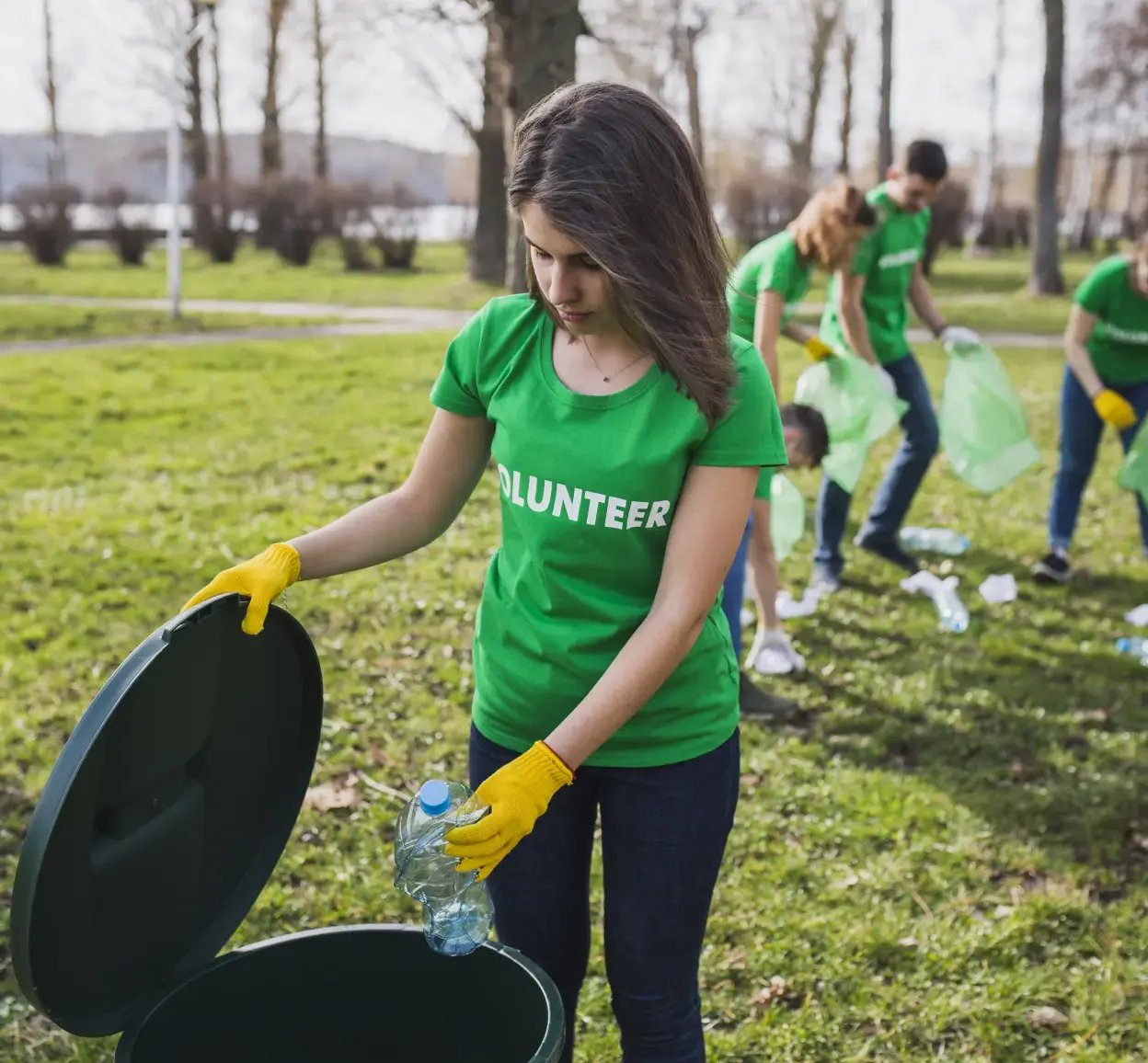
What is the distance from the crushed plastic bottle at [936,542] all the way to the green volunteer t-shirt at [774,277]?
7.10 ft

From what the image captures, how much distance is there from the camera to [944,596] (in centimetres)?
532

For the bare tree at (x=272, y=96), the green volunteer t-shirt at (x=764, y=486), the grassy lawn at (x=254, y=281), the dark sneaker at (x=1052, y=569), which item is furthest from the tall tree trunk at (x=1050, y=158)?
the bare tree at (x=272, y=96)

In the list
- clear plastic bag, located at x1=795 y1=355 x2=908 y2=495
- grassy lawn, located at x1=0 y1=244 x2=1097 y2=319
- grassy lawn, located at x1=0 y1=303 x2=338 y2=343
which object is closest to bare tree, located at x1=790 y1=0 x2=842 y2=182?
grassy lawn, located at x1=0 y1=244 x2=1097 y2=319

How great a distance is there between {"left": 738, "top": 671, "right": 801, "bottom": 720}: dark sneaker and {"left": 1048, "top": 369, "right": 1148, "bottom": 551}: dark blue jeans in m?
2.22

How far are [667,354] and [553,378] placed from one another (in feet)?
0.62

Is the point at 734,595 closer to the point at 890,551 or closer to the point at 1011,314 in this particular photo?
the point at 890,551

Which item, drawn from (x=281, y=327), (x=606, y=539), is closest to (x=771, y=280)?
(x=606, y=539)

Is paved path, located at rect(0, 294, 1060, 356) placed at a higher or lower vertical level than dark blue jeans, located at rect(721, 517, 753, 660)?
higher

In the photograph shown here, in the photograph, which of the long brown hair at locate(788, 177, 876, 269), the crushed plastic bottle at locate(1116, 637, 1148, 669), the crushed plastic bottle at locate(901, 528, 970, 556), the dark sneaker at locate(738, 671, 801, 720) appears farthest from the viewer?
the crushed plastic bottle at locate(901, 528, 970, 556)

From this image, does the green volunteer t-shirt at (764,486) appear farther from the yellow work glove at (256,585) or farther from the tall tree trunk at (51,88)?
the tall tree trunk at (51,88)

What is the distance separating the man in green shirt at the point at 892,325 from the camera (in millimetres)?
5238

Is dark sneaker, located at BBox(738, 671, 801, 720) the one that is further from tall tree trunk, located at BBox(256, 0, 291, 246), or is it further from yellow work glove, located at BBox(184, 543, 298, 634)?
tall tree trunk, located at BBox(256, 0, 291, 246)

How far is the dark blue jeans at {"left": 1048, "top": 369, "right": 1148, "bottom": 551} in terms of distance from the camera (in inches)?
218

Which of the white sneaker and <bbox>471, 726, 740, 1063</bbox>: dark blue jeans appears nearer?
<bbox>471, 726, 740, 1063</bbox>: dark blue jeans
